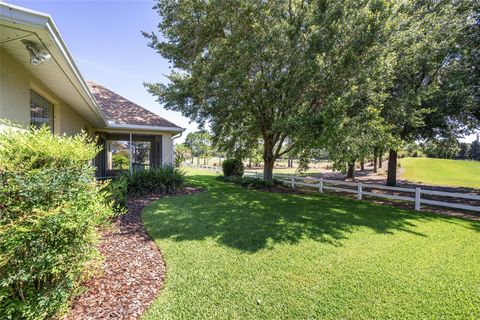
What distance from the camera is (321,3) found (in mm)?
7965

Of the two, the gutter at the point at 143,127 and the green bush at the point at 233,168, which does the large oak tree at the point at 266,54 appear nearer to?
the gutter at the point at 143,127

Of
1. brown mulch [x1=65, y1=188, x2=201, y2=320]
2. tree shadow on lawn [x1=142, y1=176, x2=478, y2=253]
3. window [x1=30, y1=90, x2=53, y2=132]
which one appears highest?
window [x1=30, y1=90, x2=53, y2=132]

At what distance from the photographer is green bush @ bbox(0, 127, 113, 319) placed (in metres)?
2.19

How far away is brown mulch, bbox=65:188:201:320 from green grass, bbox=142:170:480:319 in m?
0.19

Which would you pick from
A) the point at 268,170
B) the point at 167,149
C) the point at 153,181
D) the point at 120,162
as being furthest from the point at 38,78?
the point at 120,162

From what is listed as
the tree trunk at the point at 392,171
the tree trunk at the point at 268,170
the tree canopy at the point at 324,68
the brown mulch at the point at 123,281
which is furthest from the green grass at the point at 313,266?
the tree trunk at the point at 392,171

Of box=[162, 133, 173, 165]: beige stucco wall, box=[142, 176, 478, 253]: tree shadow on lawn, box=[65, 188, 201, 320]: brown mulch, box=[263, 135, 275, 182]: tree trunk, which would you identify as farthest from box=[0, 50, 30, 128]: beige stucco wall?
box=[263, 135, 275, 182]: tree trunk

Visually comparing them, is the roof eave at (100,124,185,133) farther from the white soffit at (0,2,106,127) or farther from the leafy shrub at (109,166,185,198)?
the white soffit at (0,2,106,127)

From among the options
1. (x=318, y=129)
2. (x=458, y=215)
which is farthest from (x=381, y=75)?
(x=458, y=215)

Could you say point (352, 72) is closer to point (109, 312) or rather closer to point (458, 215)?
point (458, 215)

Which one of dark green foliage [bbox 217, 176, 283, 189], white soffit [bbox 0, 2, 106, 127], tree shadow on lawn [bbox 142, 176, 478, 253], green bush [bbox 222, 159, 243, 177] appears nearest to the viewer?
white soffit [bbox 0, 2, 106, 127]

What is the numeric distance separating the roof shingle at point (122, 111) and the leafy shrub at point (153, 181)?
Result: 2621 mm

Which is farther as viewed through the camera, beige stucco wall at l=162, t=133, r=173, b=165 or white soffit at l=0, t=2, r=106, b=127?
beige stucco wall at l=162, t=133, r=173, b=165

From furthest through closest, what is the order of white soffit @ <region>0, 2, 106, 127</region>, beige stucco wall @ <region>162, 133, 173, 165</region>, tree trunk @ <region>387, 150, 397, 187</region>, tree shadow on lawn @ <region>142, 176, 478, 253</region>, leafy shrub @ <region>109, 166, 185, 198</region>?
1. tree trunk @ <region>387, 150, 397, 187</region>
2. beige stucco wall @ <region>162, 133, 173, 165</region>
3. leafy shrub @ <region>109, 166, 185, 198</region>
4. tree shadow on lawn @ <region>142, 176, 478, 253</region>
5. white soffit @ <region>0, 2, 106, 127</region>
